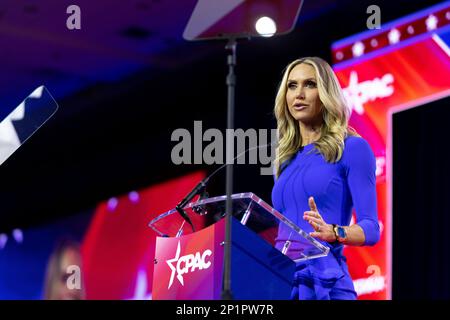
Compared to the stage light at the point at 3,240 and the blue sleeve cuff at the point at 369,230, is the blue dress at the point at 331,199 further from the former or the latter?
the stage light at the point at 3,240

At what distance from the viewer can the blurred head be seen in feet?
16.7

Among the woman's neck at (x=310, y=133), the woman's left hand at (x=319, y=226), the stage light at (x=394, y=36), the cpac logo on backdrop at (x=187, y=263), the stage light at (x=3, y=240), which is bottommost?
the cpac logo on backdrop at (x=187, y=263)

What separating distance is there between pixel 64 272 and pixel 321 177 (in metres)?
3.13

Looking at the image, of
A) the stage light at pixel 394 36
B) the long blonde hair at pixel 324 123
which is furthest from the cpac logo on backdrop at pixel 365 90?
the long blonde hair at pixel 324 123

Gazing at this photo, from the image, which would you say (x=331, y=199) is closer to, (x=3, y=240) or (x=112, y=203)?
(x=112, y=203)

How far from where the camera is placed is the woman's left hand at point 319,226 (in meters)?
2.39

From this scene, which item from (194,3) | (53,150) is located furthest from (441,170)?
(53,150)

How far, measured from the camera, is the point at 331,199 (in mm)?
2645

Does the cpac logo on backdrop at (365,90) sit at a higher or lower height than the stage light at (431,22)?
lower

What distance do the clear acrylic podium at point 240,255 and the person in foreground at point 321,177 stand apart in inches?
1.8

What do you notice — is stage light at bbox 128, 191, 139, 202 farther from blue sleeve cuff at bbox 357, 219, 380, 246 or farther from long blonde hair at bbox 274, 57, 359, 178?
blue sleeve cuff at bbox 357, 219, 380, 246

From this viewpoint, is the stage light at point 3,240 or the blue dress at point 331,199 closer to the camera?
the blue dress at point 331,199

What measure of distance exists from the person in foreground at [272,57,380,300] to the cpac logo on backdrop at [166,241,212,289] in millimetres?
226

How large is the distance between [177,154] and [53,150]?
34.0 inches
